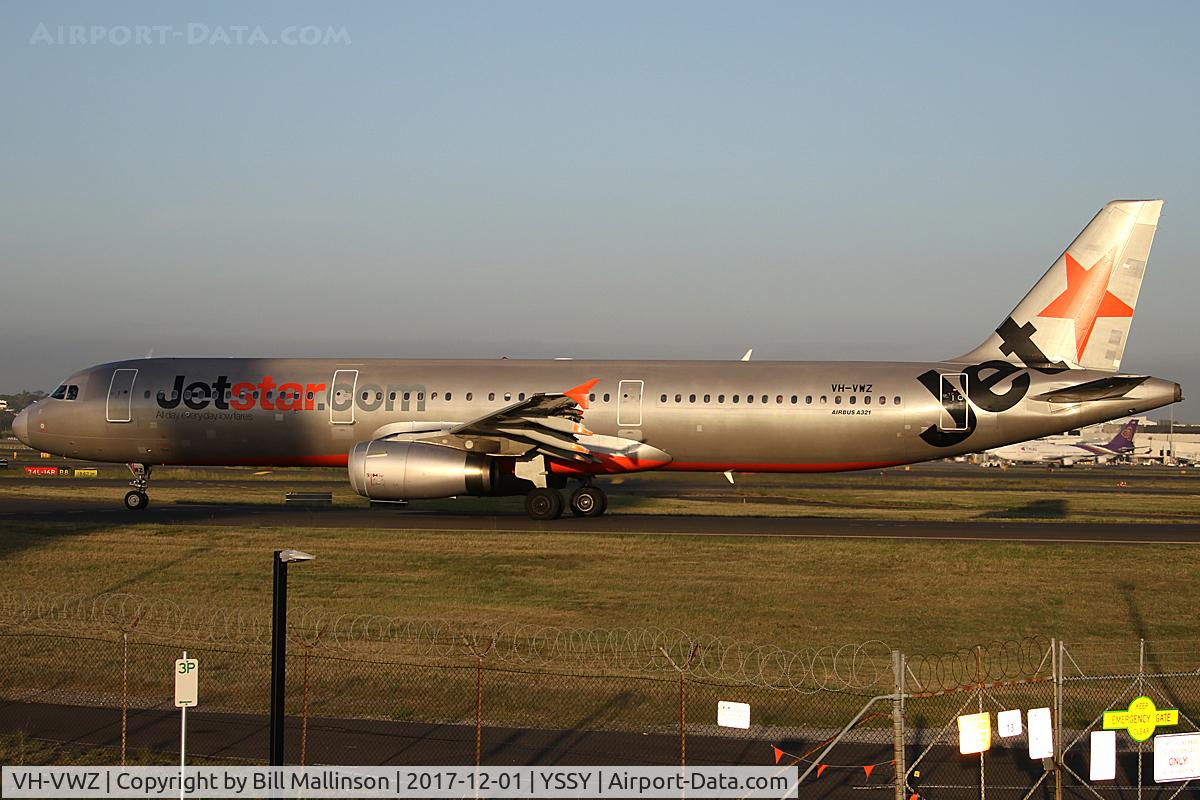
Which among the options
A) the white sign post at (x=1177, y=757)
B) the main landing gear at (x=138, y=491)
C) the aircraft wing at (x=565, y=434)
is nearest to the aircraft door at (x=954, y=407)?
the aircraft wing at (x=565, y=434)

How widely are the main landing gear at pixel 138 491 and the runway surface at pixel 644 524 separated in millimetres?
617

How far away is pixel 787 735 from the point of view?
52.0 ft

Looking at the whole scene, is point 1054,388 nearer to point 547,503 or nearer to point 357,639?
point 547,503

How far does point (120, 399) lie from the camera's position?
40.2m

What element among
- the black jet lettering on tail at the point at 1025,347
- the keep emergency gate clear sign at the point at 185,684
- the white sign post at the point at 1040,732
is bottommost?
the white sign post at the point at 1040,732

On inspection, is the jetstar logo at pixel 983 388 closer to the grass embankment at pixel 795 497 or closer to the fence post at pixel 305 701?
the grass embankment at pixel 795 497

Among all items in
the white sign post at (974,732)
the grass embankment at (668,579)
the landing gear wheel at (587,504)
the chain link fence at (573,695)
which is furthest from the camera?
the landing gear wheel at (587,504)

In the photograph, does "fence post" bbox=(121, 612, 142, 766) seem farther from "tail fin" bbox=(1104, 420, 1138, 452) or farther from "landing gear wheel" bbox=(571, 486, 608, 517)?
"tail fin" bbox=(1104, 420, 1138, 452)

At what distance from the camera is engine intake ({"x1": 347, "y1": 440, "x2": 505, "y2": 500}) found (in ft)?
112

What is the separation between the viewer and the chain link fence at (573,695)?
47.0ft

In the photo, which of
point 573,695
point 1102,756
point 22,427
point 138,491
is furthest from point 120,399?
point 1102,756

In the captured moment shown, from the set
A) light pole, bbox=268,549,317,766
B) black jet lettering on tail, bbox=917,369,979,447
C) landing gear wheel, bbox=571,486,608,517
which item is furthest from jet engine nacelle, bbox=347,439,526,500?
light pole, bbox=268,549,317,766

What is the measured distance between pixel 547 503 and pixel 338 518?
655cm

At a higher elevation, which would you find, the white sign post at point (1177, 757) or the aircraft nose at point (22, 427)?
the aircraft nose at point (22, 427)
